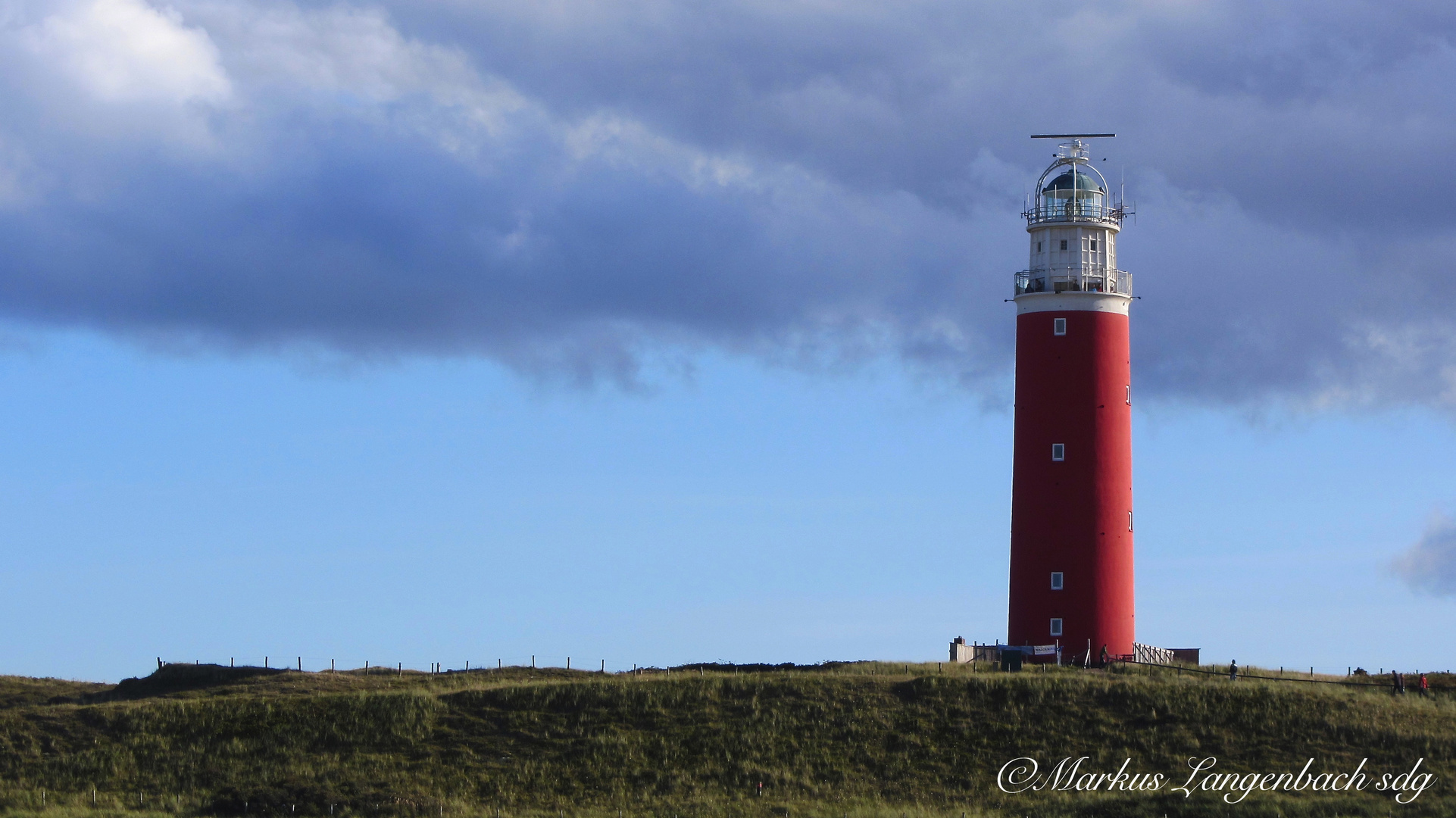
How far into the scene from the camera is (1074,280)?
59062 mm

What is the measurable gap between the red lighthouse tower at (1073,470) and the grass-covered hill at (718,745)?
2589mm

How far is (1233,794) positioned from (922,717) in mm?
9329

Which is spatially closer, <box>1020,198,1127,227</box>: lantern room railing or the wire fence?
the wire fence

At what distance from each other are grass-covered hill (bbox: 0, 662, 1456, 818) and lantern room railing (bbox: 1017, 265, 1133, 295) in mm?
12428

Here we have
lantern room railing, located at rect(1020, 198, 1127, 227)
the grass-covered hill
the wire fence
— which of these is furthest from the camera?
lantern room railing, located at rect(1020, 198, 1127, 227)

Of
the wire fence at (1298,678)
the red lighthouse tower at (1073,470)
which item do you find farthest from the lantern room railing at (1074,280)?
the wire fence at (1298,678)

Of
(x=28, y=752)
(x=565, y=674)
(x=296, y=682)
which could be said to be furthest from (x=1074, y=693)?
(x=28, y=752)

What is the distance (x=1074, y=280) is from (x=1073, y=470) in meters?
6.32

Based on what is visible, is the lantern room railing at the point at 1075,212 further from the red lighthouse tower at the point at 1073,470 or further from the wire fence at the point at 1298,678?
the wire fence at the point at 1298,678

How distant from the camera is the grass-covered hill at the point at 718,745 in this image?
148ft

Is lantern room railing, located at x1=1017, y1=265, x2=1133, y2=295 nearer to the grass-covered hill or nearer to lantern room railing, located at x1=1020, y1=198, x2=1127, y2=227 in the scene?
lantern room railing, located at x1=1020, y1=198, x2=1127, y2=227

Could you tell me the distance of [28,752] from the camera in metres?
50.5

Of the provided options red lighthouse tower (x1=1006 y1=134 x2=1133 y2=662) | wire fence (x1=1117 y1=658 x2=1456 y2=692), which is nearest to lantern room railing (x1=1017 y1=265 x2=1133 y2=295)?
red lighthouse tower (x1=1006 y1=134 x2=1133 y2=662)

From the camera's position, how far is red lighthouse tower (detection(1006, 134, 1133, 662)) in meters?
57.5
